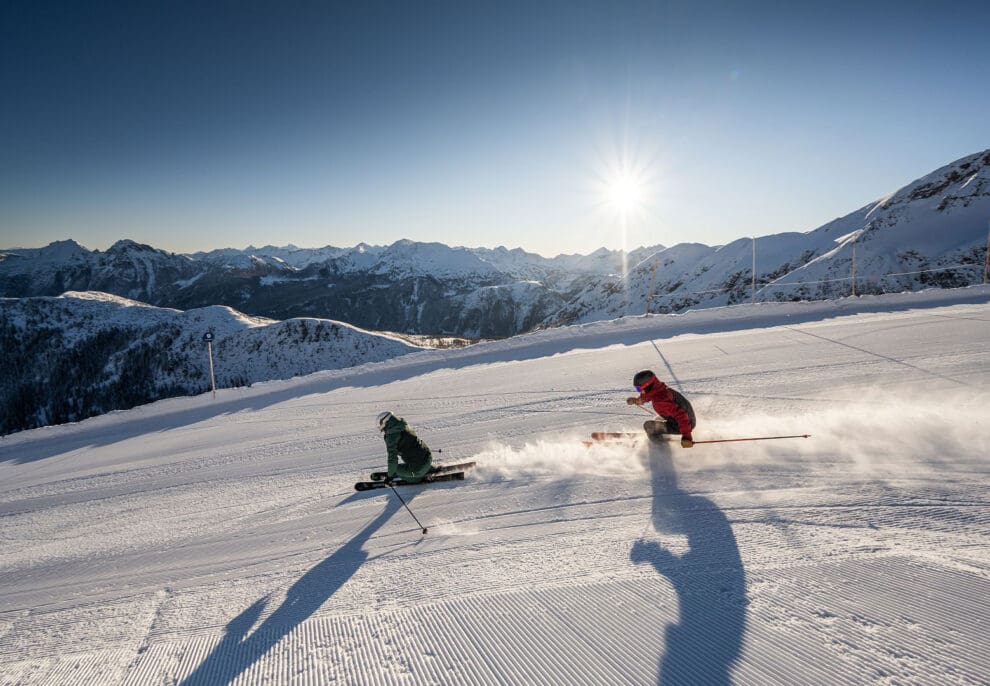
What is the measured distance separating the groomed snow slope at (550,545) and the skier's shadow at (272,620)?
2cm

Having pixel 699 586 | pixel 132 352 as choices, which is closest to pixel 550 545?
pixel 699 586

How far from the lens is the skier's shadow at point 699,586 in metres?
2.74

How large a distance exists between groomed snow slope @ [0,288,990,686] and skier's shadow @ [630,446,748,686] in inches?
0.9

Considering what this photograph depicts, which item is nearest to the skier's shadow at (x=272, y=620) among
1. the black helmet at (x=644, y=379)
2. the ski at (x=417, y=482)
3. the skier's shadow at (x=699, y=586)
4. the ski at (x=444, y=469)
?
the ski at (x=417, y=482)

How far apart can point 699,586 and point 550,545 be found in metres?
1.39

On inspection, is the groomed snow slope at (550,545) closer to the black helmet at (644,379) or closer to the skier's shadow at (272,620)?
the skier's shadow at (272,620)

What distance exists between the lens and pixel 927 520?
158 inches

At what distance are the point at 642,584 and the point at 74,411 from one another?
182466mm

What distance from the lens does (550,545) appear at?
4.31 metres

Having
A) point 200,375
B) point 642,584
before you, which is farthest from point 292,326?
point 642,584

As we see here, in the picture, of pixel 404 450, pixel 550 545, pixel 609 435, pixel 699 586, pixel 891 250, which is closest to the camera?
pixel 699 586

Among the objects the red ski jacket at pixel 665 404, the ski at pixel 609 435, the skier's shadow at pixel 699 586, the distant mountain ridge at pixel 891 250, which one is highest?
the distant mountain ridge at pixel 891 250

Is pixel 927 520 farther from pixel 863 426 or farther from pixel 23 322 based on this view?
pixel 23 322

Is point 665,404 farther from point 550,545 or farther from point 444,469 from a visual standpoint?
point 444,469
